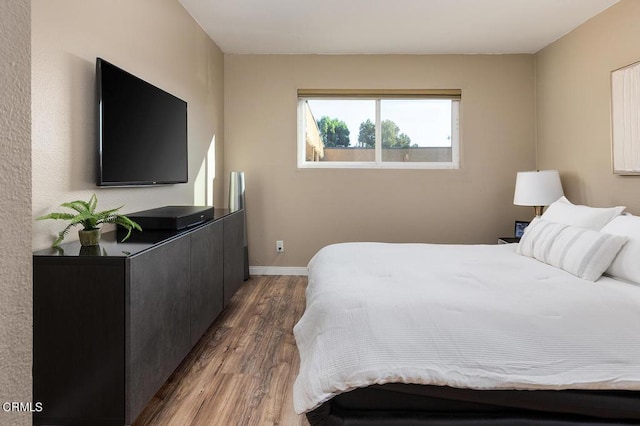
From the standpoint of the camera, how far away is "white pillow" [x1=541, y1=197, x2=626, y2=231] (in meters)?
2.50

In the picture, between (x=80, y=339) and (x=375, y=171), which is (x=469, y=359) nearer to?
(x=80, y=339)

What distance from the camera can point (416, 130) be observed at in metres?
4.44

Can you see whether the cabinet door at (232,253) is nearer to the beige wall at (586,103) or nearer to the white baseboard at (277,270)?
the white baseboard at (277,270)

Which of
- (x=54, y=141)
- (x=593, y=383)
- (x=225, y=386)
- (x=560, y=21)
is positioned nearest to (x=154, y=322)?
(x=225, y=386)

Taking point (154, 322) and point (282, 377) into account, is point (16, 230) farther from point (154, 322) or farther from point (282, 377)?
point (282, 377)

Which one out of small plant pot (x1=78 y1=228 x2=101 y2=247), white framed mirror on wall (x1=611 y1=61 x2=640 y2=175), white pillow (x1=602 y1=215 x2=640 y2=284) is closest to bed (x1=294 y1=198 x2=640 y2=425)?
white pillow (x1=602 y1=215 x2=640 y2=284)

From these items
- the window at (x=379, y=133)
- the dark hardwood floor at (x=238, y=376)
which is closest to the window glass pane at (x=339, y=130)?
the window at (x=379, y=133)

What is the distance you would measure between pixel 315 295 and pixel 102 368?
3.07ft

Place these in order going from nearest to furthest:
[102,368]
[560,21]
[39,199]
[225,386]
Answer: [102,368] < [39,199] < [225,386] < [560,21]

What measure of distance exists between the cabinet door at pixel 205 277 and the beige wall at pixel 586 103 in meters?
3.11

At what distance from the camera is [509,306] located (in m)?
1.62

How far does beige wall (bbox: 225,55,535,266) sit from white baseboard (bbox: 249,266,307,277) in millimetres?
63

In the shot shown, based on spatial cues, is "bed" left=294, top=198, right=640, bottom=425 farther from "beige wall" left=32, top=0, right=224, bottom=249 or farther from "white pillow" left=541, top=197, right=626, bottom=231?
"beige wall" left=32, top=0, right=224, bottom=249

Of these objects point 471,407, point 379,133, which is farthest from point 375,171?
point 471,407
